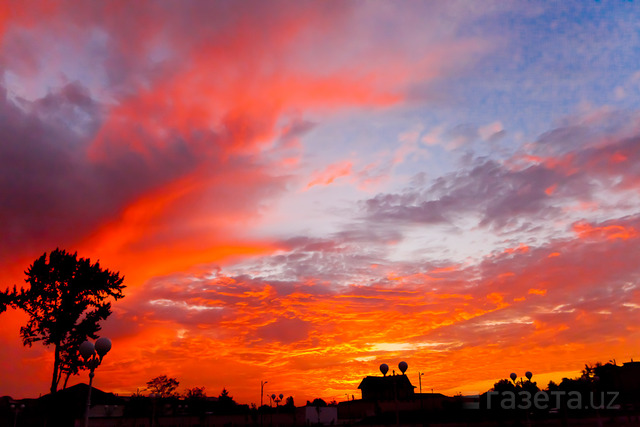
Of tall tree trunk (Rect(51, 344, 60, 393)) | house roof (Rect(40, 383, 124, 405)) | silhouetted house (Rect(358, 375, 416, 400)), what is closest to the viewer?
tall tree trunk (Rect(51, 344, 60, 393))

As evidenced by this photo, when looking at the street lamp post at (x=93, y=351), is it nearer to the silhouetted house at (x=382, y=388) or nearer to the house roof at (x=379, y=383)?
the silhouetted house at (x=382, y=388)

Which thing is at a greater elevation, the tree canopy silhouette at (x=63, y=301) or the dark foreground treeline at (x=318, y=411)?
the tree canopy silhouette at (x=63, y=301)

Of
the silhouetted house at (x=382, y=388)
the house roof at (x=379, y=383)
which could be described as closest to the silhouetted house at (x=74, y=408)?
the silhouetted house at (x=382, y=388)

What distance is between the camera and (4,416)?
73.7 m

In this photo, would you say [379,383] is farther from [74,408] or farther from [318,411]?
[74,408]

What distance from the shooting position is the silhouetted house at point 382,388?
106 metres

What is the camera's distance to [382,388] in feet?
352

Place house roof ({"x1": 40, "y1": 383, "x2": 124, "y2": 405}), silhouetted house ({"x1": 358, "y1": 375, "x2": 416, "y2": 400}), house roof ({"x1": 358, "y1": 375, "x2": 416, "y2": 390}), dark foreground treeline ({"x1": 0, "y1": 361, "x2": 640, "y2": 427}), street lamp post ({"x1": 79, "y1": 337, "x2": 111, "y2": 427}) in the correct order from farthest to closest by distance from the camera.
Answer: house roof ({"x1": 358, "y1": 375, "x2": 416, "y2": 390}) → silhouetted house ({"x1": 358, "y1": 375, "x2": 416, "y2": 400}) → house roof ({"x1": 40, "y1": 383, "x2": 124, "y2": 405}) → dark foreground treeline ({"x1": 0, "y1": 361, "x2": 640, "y2": 427}) → street lamp post ({"x1": 79, "y1": 337, "x2": 111, "y2": 427})

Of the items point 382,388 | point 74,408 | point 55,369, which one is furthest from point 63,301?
point 382,388

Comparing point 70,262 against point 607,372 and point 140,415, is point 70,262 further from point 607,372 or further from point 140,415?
point 607,372

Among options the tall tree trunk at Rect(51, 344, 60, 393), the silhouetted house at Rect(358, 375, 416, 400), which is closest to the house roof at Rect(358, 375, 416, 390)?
the silhouetted house at Rect(358, 375, 416, 400)

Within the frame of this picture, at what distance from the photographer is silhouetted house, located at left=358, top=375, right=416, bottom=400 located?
106312 mm

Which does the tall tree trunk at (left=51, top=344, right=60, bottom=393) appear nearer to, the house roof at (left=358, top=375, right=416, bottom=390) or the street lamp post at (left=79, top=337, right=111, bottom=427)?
the street lamp post at (left=79, top=337, right=111, bottom=427)

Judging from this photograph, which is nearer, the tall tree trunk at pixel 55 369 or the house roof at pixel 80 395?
the tall tree trunk at pixel 55 369
